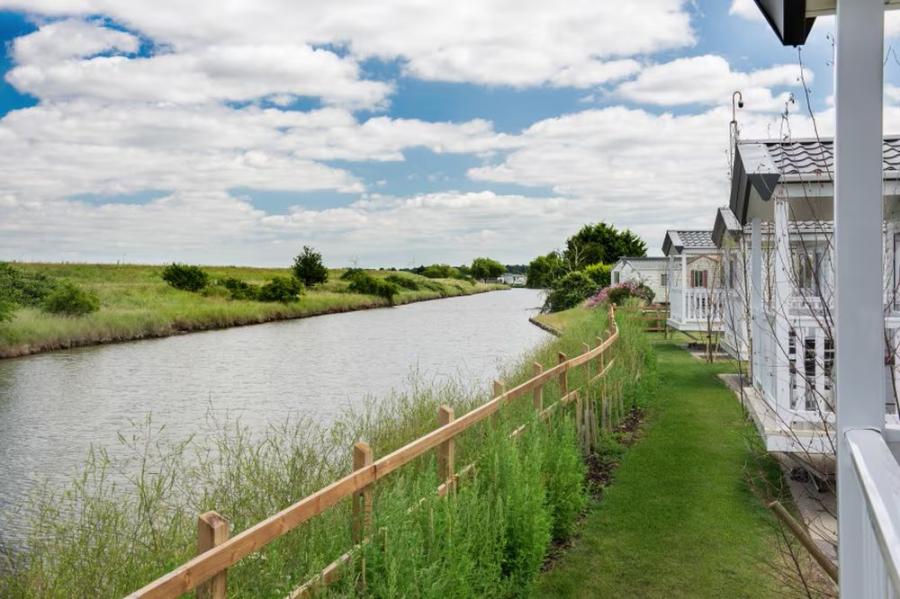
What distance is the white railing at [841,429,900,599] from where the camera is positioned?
1671mm

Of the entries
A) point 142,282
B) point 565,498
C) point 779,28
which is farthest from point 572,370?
point 142,282

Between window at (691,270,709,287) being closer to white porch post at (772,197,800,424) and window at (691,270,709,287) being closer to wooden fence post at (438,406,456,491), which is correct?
white porch post at (772,197,800,424)

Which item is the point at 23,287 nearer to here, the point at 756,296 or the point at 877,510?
the point at 756,296

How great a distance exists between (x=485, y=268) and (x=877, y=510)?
16086 centimetres

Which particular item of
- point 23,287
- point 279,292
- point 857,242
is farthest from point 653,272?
point 857,242

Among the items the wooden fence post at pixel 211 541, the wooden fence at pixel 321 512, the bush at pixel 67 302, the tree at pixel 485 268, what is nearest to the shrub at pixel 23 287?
the bush at pixel 67 302

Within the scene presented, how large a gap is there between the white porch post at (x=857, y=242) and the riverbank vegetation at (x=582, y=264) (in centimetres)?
3730

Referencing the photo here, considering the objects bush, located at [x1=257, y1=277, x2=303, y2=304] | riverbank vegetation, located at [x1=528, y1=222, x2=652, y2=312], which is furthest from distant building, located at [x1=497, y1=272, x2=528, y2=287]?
bush, located at [x1=257, y1=277, x2=303, y2=304]

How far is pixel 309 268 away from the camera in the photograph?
61.2 m

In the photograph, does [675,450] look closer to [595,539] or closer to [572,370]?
[572,370]

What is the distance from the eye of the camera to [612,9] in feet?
45.4

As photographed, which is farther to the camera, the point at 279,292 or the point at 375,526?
the point at 279,292

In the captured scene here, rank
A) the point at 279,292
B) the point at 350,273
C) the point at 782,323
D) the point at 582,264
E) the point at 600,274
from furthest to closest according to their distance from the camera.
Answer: the point at 350,273, the point at 582,264, the point at 279,292, the point at 600,274, the point at 782,323

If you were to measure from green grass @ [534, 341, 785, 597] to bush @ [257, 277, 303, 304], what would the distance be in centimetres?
4065
